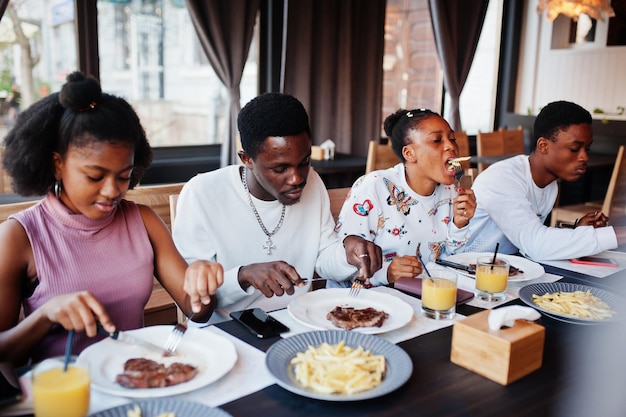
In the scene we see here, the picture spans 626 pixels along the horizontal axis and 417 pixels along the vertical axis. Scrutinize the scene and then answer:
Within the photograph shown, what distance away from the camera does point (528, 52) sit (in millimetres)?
6617

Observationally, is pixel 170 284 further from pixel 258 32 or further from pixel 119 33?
pixel 258 32

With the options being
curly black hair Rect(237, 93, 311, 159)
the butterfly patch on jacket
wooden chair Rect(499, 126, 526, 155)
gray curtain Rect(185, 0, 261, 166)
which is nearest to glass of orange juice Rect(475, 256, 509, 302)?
the butterfly patch on jacket

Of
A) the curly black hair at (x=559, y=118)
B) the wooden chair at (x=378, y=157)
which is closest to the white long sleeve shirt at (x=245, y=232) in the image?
the curly black hair at (x=559, y=118)

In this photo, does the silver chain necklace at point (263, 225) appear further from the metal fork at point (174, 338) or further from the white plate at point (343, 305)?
the metal fork at point (174, 338)

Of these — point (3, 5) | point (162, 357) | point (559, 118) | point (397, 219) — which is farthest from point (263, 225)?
point (3, 5)

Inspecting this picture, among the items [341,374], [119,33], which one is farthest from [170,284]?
[119,33]

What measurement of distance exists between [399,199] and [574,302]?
75cm

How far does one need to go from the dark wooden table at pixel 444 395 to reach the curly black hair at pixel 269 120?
607 mm

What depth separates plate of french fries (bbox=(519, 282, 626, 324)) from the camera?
4.98 feet

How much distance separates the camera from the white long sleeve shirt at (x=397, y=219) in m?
2.09

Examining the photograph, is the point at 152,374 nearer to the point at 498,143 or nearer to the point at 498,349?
the point at 498,349

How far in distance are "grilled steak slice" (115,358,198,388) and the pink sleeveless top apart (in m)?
0.34

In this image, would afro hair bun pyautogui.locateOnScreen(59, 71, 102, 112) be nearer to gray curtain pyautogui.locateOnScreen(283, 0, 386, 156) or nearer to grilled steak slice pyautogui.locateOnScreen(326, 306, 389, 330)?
grilled steak slice pyautogui.locateOnScreen(326, 306, 389, 330)

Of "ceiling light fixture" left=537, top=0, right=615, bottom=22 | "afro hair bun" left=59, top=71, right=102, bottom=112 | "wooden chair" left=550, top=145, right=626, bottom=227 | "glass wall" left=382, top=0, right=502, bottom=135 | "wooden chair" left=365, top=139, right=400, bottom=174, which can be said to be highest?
"ceiling light fixture" left=537, top=0, right=615, bottom=22
